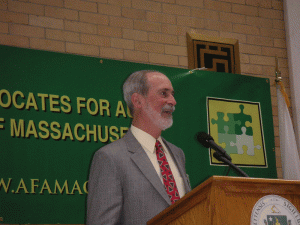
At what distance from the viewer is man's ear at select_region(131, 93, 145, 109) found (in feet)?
8.79

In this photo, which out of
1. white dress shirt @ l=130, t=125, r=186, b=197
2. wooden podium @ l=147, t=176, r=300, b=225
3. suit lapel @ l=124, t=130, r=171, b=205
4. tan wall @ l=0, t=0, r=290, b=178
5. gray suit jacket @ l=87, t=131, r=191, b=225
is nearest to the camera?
wooden podium @ l=147, t=176, r=300, b=225

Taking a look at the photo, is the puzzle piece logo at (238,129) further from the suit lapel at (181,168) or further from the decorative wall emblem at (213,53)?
the suit lapel at (181,168)

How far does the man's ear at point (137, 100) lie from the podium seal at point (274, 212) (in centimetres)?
135

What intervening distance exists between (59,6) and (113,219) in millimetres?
1611

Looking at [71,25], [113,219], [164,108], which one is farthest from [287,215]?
[71,25]

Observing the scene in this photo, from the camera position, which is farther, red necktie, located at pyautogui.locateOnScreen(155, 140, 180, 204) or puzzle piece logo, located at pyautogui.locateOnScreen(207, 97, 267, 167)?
puzzle piece logo, located at pyautogui.locateOnScreen(207, 97, 267, 167)

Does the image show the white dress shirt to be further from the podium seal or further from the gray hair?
the podium seal

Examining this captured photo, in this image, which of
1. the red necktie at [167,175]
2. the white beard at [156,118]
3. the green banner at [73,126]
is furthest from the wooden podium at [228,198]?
the green banner at [73,126]

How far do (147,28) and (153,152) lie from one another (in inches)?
45.1

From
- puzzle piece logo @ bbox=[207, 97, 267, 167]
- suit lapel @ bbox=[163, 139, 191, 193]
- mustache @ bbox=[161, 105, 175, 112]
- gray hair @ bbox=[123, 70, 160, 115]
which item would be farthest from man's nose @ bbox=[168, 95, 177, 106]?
puzzle piece logo @ bbox=[207, 97, 267, 167]

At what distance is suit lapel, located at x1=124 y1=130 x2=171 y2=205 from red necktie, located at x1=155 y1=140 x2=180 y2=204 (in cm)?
9

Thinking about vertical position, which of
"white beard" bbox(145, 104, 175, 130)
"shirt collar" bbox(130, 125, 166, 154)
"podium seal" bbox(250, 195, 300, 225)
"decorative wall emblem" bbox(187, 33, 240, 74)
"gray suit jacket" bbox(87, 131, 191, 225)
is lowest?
"podium seal" bbox(250, 195, 300, 225)

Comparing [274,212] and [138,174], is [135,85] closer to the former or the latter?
[138,174]

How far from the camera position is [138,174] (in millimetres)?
2184
